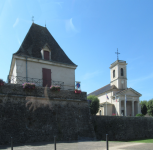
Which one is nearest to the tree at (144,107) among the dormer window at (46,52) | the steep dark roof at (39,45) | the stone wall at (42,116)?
the steep dark roof at (39,45)

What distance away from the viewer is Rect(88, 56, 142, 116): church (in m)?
34.4

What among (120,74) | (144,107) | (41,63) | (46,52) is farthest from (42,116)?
(144,107)

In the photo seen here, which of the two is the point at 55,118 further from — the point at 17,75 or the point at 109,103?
the point at 109,103

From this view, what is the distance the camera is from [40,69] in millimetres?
15820

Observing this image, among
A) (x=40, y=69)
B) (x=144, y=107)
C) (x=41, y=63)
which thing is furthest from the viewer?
(x=144, y=107)

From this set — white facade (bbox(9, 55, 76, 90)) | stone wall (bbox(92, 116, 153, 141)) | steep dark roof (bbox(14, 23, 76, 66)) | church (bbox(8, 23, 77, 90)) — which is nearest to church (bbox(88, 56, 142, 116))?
stone wall (bbox(92, 116, 153, 141))

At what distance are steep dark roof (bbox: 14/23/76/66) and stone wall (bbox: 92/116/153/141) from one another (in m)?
7.24

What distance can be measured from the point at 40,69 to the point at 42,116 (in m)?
5.06

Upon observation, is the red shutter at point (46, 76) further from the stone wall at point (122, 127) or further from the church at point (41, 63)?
the stone wall at point (122, 127)

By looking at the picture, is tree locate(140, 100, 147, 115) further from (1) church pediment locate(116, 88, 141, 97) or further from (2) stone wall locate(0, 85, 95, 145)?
(2) stone wall locate(0, 85, 95, 145)

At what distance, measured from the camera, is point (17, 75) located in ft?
47.6

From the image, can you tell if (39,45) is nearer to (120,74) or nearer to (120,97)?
(120,97)

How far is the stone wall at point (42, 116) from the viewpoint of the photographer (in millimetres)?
11312

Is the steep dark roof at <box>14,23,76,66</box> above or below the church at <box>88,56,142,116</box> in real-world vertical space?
above
